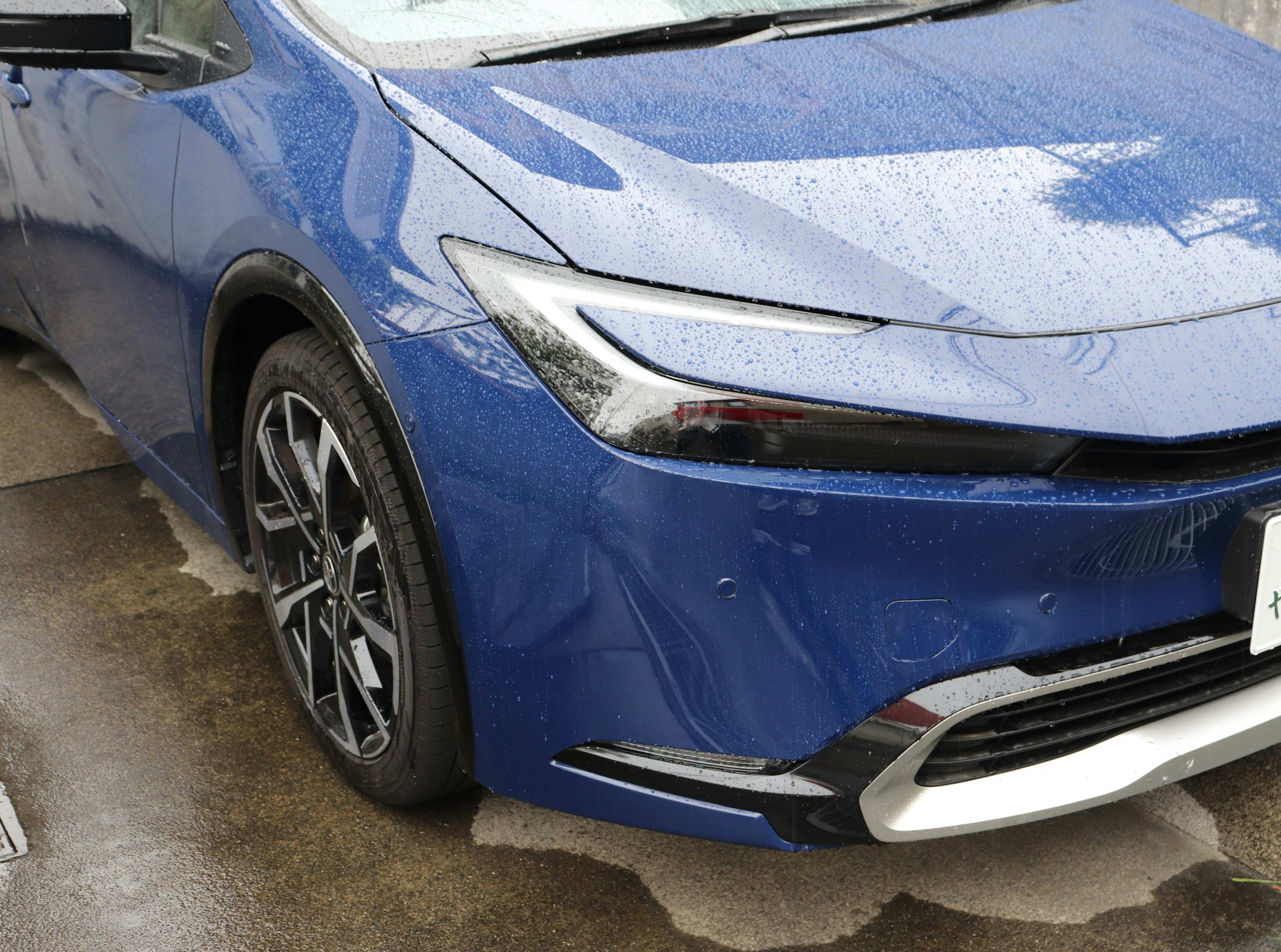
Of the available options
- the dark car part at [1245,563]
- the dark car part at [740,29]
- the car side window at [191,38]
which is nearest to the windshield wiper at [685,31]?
the dark car part at [740,29]

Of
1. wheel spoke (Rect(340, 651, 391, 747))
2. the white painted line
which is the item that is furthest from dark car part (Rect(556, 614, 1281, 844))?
the white painted line

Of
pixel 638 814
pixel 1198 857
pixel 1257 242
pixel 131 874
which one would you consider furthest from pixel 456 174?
pixel 1198 857

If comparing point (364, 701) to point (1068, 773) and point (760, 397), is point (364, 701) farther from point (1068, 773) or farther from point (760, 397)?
point (1068, 773)

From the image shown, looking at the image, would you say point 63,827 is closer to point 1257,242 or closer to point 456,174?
point 456,174

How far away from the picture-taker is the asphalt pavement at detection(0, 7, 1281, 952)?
1.87m

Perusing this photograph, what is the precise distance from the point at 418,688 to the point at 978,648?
796 millimetres

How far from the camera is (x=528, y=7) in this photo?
82.5 inches

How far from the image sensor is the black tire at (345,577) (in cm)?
179

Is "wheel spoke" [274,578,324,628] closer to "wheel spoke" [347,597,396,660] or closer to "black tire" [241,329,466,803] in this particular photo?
"black tire" [241,329,466,803]

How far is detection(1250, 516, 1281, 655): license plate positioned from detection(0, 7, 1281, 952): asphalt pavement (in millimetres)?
527

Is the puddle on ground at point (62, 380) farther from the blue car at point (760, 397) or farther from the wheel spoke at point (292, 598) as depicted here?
the blue car at point (760, 397)

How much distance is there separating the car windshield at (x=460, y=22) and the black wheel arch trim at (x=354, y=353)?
0.35m

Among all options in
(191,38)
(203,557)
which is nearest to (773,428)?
(191,38)

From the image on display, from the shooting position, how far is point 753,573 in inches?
57.7
